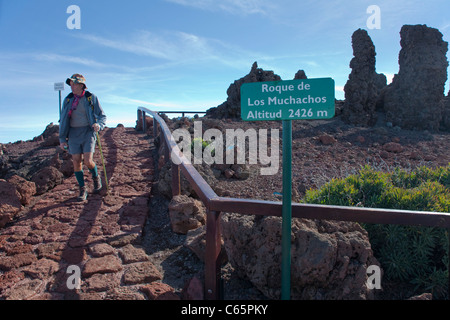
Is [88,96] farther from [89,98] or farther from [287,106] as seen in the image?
[287,106]

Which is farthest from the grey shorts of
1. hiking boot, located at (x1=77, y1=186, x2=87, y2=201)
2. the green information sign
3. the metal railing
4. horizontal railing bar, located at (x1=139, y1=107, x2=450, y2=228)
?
the green information sign

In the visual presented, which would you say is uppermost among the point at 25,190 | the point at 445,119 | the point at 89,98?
the point at 445,119

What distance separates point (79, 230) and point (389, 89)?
15401 millimetres

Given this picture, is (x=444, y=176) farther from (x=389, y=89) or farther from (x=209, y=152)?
(x=389, y=89)

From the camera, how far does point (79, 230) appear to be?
402cm

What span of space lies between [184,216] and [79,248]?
1.19 m

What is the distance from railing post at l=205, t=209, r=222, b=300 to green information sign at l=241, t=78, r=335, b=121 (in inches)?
33.4

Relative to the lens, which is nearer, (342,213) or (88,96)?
(342,213)

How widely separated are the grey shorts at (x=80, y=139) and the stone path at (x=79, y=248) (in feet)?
2.38

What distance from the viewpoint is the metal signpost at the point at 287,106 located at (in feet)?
7.13

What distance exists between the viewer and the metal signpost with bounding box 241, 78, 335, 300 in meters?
2.17

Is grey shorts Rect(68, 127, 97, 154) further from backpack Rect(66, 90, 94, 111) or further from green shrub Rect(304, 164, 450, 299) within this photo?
green shrub Rect(304, 164, 450, 299)

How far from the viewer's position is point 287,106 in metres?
2.22

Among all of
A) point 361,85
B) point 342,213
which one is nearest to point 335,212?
A: point 342,213
